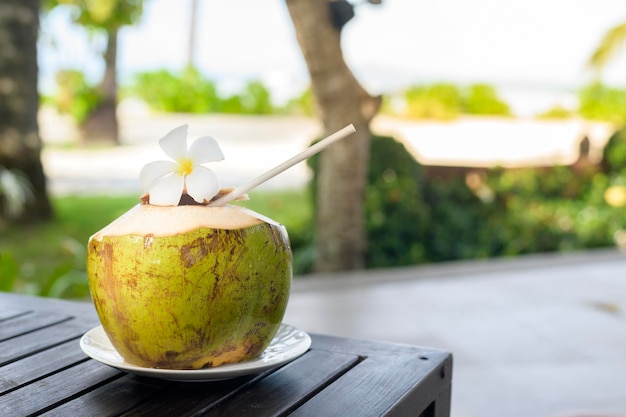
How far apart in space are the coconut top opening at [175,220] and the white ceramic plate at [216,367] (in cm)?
15

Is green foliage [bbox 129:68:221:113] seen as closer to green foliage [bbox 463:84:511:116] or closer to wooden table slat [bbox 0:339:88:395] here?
green foliage [bbox 463:84:511:116]

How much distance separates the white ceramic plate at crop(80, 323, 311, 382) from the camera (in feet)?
2.89

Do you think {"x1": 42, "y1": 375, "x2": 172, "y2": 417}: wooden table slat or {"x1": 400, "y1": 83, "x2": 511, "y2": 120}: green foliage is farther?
{"x1": 400, "y1": 83, "x2": 511, "y2": 120}: green foliage

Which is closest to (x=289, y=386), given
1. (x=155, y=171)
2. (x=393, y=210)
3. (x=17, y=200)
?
(x=155, y=171)

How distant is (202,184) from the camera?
89cm

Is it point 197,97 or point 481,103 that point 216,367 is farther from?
point 197,97

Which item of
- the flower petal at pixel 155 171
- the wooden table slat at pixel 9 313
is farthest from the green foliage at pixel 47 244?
the flower petal at pixel 155 171

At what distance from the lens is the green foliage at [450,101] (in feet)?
29.2

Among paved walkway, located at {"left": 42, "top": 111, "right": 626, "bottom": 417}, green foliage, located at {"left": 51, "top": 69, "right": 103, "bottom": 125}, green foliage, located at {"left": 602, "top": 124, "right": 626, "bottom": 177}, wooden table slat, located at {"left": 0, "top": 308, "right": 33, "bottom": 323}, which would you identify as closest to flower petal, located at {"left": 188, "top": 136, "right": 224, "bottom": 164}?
wooden table slat, located at {"left": 0, "top": 308, "right": 33, "bottom": 323}

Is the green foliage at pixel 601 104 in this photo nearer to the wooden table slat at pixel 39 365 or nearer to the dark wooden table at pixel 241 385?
the dark wooden table at pixel 241 385

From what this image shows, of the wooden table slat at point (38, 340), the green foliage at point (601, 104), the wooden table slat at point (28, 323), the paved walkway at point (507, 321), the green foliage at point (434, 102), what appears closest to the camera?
the wooden table slat at point (38, 340)

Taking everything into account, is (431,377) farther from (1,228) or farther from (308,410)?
(1,228)

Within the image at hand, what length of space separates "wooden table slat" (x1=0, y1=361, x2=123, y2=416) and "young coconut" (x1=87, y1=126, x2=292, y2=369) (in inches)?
2.8

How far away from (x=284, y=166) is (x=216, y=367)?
25 cm
